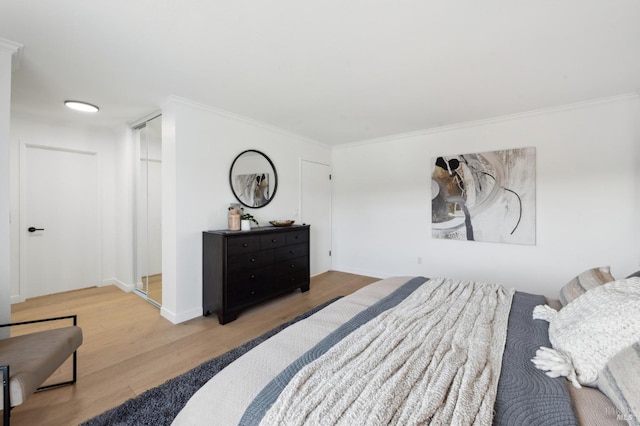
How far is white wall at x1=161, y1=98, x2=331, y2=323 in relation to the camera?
284 cm

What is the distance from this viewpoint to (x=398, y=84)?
8.29 feet

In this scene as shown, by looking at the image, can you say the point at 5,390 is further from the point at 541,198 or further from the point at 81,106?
the point at 541,198

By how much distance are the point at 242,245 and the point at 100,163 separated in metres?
2.88

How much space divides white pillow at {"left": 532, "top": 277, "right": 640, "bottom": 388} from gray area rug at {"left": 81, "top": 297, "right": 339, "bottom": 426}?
193 cm

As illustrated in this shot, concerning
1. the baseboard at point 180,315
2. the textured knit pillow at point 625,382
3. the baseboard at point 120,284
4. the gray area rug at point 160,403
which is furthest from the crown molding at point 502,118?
the baseboard at point 120,284

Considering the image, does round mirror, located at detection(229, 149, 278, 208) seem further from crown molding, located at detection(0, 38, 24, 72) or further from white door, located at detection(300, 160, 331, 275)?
crown molding, located at detection(0, 38, 24, 72)

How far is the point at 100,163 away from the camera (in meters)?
4.00

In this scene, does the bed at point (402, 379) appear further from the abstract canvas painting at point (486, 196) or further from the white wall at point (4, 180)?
the abstract canvas painting at point (486, 196)

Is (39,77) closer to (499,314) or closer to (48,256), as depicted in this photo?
(48,256)

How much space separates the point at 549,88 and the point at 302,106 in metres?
2.50

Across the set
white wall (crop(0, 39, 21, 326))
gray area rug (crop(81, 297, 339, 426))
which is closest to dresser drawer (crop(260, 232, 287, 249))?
gray area rug (crop(81, 297, 339, 426))

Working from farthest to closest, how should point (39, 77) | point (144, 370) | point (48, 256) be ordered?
point (48, 256), point (39, 77), point (144, 370)

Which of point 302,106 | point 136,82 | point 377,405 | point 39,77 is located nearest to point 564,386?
point 377,405

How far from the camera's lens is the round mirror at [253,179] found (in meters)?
3.39
